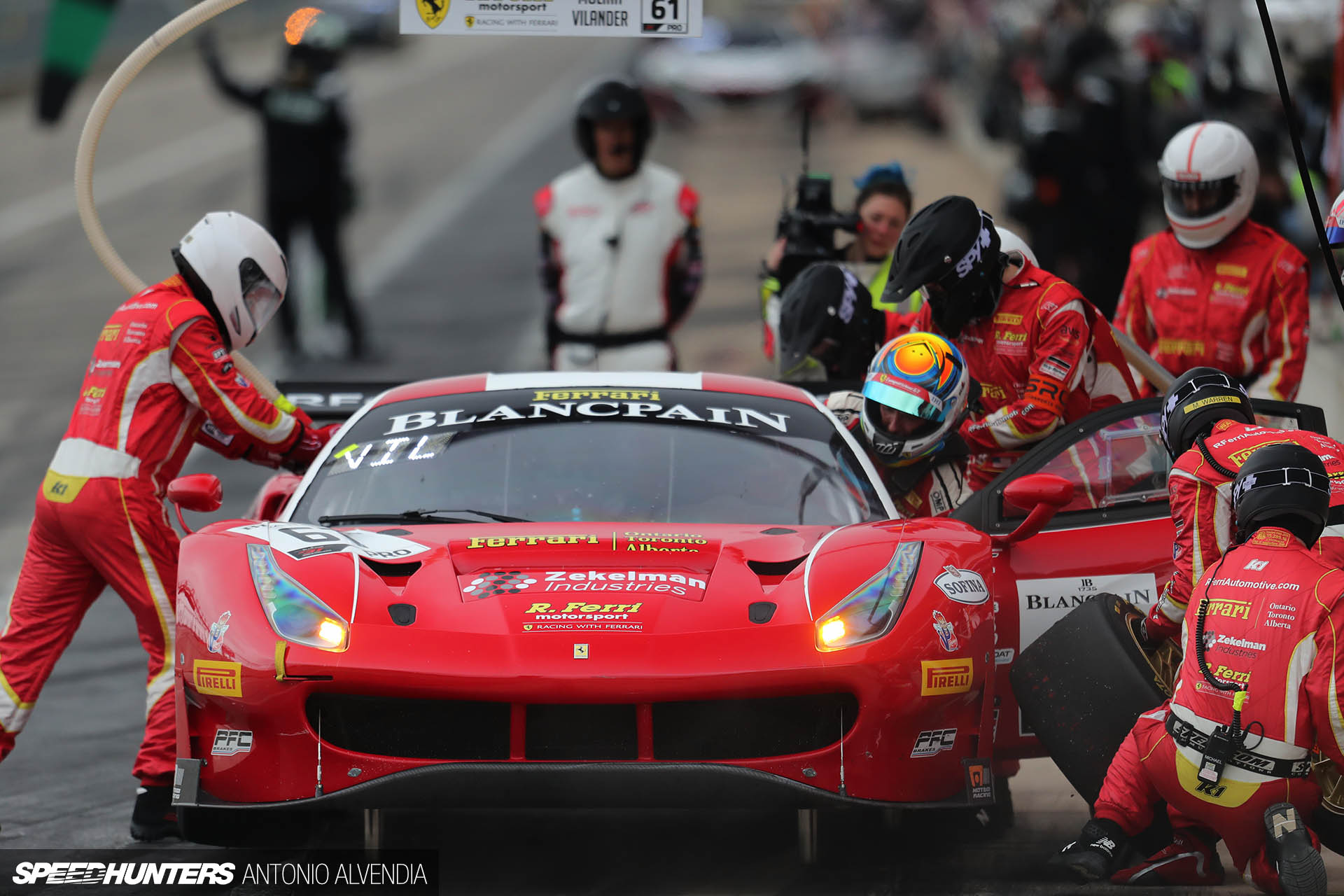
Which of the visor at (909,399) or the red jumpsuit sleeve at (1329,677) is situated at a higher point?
the visor at (909,399)

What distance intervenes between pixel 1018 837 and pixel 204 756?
2.36 metres

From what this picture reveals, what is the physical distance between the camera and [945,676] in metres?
4.56

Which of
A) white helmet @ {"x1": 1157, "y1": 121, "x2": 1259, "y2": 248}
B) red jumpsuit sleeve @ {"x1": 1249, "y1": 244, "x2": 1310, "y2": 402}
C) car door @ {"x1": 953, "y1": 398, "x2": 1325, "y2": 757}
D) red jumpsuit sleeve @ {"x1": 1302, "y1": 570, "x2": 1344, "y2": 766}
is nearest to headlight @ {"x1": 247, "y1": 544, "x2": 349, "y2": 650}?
car door @ {"x1": 953, "y1": 398, "x2": 1325, "y2": 757}

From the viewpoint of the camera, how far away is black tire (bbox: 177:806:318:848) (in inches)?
179

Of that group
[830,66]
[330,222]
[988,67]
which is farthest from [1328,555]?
[830,66]

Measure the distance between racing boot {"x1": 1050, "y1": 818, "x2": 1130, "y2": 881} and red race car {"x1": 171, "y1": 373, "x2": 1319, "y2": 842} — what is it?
0.92 feet

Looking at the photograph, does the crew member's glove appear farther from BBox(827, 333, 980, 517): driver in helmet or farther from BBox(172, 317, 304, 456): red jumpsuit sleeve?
BBox(827, 333, 980, 517): driver in helmet

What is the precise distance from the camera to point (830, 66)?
40.7m

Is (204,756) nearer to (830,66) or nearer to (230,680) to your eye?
(230,680)

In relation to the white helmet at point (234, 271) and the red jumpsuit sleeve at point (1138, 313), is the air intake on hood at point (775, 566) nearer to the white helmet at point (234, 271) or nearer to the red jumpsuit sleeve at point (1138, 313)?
the white helmet at point (234, 271)

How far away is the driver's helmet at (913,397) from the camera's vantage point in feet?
18.8

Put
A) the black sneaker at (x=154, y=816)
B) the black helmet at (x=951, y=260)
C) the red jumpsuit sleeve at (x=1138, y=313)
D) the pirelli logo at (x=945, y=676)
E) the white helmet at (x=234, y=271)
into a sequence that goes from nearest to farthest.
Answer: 1. the pirelli logo at (x=945, y=676)
2. the black sneaker at (x=154, y=816)
3. the white helmet at (x=234, y=271)
4. the black helmet at (x=951, y=260)
5. the red jumpsuit sleeve at (x=1138, y=313)

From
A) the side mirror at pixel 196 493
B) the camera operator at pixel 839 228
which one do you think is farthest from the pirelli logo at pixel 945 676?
the camera operator at pixel 839 228
